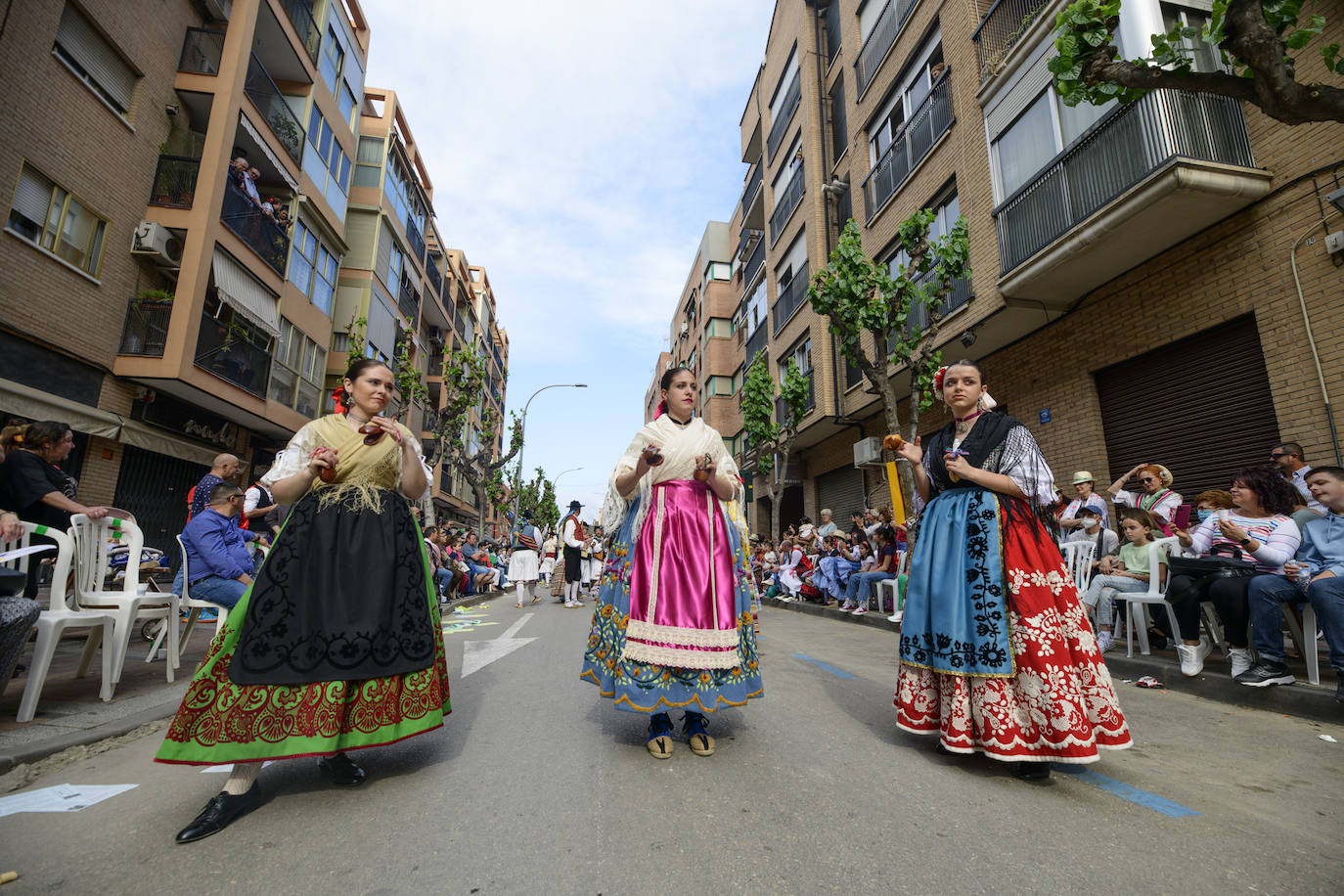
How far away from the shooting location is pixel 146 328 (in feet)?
43.9

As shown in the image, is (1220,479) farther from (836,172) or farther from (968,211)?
(836,172)


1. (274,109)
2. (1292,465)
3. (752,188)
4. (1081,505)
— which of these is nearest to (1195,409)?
(1081,505)

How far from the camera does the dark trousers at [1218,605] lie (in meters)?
5.00

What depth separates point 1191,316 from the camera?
8648 mm

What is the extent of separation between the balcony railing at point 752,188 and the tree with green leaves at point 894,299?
17.1m

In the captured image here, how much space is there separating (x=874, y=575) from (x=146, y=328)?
14.8m

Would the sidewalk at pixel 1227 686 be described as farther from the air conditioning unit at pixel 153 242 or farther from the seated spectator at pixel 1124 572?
the air conditioning unit at pixel 153 242

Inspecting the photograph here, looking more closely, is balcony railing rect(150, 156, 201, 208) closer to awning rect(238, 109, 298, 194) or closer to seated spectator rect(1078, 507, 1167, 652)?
awning rect(238, 109, 298, 194)

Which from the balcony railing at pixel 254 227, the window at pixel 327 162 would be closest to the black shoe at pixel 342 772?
the balcony railing at pixel 254 227

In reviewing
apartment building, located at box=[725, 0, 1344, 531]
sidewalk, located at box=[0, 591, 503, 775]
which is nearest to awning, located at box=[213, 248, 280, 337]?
sidewalk, located at box=[0, 591, 503, 775]

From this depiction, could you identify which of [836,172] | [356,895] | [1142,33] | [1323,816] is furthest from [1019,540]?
[836,172]

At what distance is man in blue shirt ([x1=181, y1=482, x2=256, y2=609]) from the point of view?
516cm

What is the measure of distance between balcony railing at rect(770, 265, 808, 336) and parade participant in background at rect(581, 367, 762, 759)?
58.7 ft

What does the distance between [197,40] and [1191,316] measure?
1987 cm
